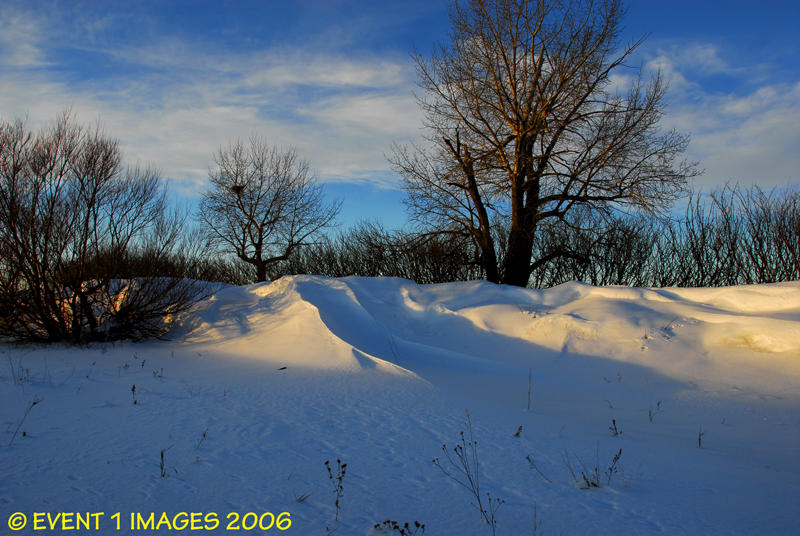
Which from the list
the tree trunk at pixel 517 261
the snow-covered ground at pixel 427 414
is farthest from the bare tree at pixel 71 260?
the tree trunk at pixel 517 261

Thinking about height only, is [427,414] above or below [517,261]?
below

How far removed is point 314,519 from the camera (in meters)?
2.59

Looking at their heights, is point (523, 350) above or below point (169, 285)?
below

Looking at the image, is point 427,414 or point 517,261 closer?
point 427,414

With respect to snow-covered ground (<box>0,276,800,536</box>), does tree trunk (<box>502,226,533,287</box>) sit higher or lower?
higher

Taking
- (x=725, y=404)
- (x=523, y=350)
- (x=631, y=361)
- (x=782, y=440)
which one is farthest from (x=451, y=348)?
(x=782, y=440)

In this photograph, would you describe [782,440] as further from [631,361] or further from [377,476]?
[377,476]

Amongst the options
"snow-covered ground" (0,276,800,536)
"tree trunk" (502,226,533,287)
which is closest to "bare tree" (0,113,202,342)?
"snow-covered ground" (0,276,800,536)

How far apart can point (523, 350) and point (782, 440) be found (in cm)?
383

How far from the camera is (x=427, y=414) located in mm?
4715

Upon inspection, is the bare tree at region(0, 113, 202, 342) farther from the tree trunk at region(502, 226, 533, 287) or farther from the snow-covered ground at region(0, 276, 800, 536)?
the tree trunk at region(502, 226, 533, 287)

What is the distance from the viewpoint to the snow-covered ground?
276cm

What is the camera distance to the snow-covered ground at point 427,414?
9.05 ft

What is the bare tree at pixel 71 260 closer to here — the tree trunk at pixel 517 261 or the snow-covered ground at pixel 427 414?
the snow-covered ground at pixel 427 414
